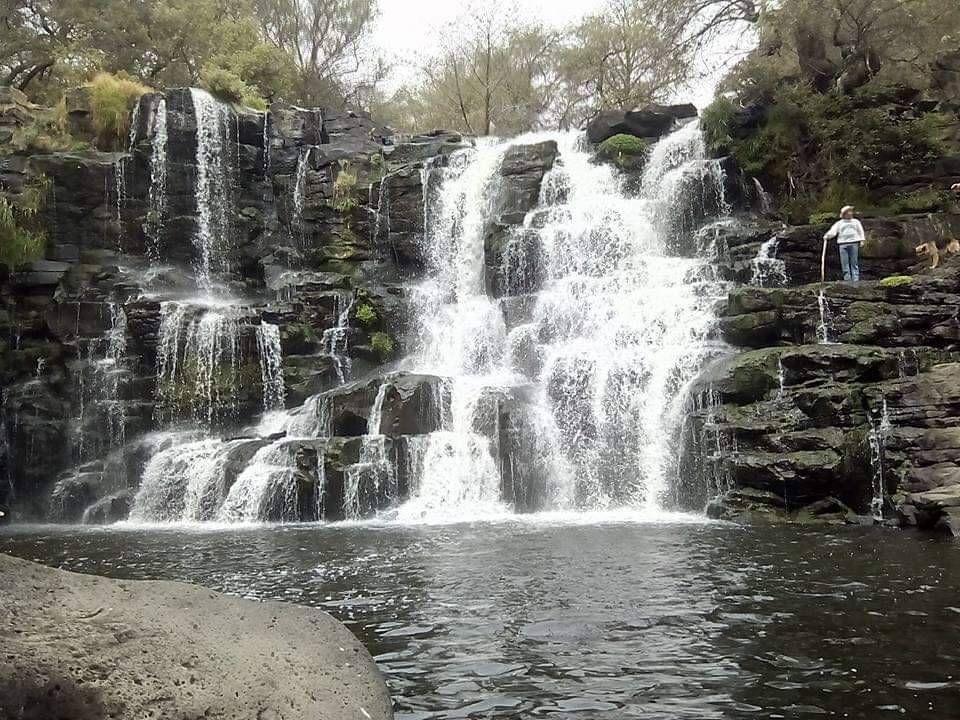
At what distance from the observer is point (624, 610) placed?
6891 millimetres

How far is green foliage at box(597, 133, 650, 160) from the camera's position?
2523 centimetres

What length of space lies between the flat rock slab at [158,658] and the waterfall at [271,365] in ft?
51.9

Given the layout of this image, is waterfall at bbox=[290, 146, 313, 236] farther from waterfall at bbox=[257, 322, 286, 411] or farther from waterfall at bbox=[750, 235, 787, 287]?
waterfall at bbox=[750, 235, 787, 287]

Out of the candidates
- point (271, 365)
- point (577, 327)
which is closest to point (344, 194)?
point (271, 365)

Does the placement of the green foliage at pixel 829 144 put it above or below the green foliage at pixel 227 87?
below

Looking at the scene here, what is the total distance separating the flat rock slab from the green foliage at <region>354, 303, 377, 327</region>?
17487 millimetres

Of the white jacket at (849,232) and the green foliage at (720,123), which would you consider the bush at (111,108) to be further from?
the white jacket at (849,232)

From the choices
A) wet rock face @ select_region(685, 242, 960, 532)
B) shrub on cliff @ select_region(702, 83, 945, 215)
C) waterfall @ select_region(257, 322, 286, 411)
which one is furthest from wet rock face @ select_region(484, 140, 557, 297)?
A: wet rock face @ select_region(685, 242, 960, 532)

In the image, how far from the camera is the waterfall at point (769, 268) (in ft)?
64.0

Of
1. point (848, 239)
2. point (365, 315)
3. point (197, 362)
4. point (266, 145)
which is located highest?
point (266, 145)

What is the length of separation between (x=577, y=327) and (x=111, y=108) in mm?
16663

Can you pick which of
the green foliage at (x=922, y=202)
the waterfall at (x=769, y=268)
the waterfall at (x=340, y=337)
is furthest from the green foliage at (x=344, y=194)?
the green foliage at (x=922, y=202)

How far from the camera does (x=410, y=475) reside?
15.4 m

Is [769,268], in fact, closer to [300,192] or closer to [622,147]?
[622,147]
